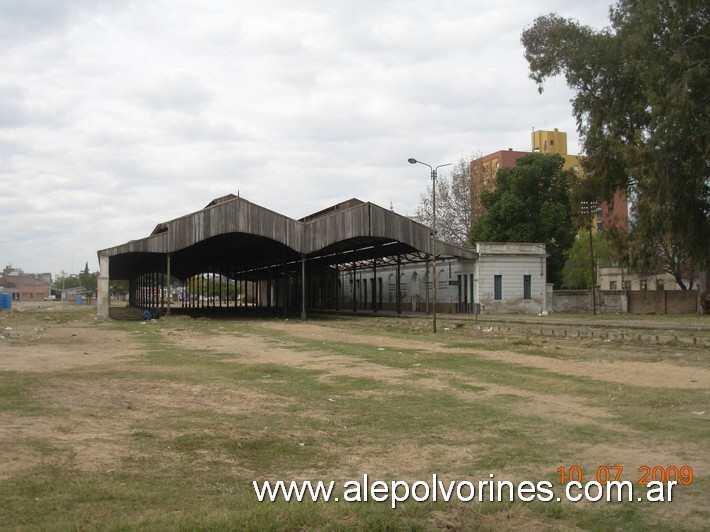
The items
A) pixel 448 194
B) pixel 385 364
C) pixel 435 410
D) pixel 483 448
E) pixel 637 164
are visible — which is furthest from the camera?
pixel 448 194

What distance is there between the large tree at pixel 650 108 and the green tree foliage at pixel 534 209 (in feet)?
52.6

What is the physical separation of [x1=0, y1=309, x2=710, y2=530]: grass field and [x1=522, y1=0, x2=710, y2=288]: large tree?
1869 cm

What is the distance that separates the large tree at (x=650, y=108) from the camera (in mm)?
34281

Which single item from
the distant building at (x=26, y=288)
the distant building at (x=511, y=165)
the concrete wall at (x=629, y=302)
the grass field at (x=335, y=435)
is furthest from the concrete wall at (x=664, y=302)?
the distant building at (x=26, y=288)

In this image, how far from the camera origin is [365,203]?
45688mm

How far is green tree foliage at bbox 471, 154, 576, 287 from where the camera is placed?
60250 millimetres

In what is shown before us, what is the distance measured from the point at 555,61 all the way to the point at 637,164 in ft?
37.2

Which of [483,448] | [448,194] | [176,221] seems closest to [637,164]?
[176,221]

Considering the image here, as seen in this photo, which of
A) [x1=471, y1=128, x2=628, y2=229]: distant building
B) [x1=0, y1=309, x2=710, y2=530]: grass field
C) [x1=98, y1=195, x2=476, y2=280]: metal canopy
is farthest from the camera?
[x1=471, y1=128, x2=628, y2=229]: distant building

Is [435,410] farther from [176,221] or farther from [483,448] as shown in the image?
[176,221]

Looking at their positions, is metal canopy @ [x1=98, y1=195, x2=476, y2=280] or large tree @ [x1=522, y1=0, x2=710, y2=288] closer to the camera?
large tree @ [x1=522, y1=0, x2=710, y2=288]

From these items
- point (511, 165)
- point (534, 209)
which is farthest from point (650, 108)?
point (511, 165)

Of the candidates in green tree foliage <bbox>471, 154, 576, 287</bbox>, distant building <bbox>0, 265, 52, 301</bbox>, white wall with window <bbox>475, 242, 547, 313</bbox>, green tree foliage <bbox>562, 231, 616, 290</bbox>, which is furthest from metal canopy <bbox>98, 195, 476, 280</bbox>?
distant building <bbox>0, 265, 52, 301</bbox>

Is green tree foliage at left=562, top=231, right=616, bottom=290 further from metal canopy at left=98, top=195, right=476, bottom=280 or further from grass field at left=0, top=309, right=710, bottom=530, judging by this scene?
grass field at left=0, top=309, right=710, bottom=530
